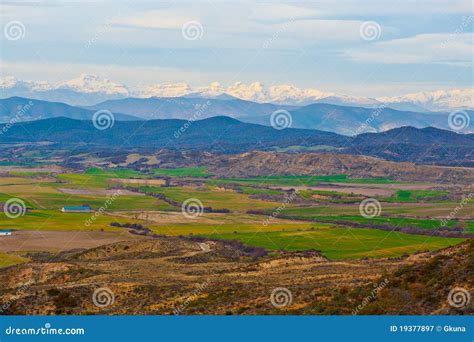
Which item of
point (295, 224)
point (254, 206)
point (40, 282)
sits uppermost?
point (254, 206)

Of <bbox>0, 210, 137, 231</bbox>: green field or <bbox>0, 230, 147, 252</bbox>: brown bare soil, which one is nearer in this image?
<bbox>0, 230, 147, 252</bbox>: brown bare soil

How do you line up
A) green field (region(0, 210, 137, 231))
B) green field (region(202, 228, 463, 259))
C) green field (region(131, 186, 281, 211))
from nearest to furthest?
green field (region(202, 228, 463, 259)) → green field (region(0, 210, 137, 231)) → green field (region(131, 186, 281, 211))

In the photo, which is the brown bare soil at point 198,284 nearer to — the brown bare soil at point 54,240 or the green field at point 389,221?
the brown bare soil at point 54,240

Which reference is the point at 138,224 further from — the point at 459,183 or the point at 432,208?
the point at 459,183

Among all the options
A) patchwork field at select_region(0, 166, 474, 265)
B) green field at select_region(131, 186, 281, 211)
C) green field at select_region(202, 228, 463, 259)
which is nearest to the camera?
green field at select_region(202, 228, 463, 259)

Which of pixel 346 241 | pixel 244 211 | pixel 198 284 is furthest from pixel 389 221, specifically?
pixel 198 284

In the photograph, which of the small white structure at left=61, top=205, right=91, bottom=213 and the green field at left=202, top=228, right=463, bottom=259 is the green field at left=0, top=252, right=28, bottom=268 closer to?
the green field at left=202, top=228, right=463, bottom=259

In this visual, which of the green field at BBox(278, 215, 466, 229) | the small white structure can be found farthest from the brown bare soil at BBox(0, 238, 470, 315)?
the small white structure

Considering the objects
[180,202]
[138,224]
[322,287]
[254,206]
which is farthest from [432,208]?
[322,287]

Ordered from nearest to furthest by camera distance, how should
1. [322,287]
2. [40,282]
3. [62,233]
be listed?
[322,287] → [40,282] → [62,233]
